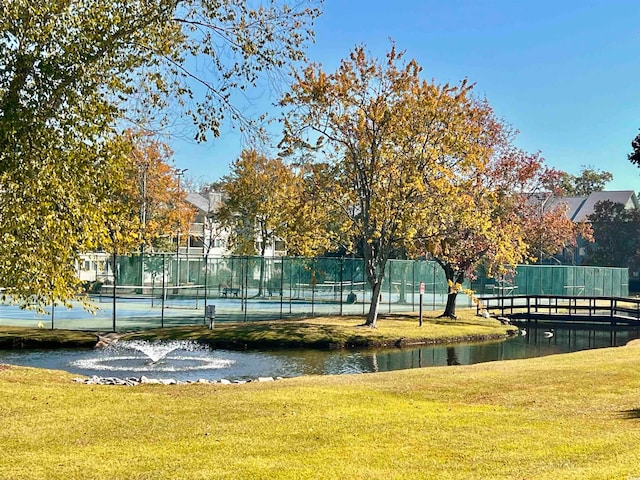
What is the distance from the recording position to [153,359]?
71.4 feet

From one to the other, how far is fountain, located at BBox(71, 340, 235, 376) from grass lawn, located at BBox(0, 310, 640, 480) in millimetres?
5744

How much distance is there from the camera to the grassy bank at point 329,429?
24.6ft

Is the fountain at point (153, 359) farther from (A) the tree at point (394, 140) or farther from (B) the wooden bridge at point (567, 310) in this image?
(B) the wooden bridge at point (567, 310)

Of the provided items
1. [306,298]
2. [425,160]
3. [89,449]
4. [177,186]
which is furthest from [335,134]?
[177,186]

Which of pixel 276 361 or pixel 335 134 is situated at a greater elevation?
pixel 335 134

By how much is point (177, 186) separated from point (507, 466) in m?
46.4

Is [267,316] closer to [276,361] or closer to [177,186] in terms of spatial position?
[276,361]

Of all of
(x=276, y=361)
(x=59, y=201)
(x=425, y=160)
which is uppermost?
(x=425, y=160)

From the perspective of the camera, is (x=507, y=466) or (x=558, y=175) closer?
(x=507, y=466)

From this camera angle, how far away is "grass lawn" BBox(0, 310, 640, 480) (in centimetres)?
750

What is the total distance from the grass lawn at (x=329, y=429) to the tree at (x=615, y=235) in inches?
2557

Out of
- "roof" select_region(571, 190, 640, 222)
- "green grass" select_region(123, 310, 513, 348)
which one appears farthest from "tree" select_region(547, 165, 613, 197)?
"green grass" select_region(123, 310, 513, 348)

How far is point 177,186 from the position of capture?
52031 mm

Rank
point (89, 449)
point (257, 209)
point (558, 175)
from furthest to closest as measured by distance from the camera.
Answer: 1. point (257, 209)
2. point (558, 175)
3. point (89, 449)
